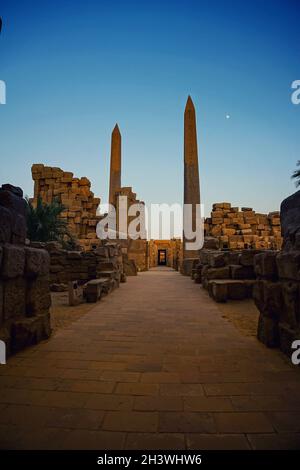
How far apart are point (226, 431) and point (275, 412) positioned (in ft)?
1.44

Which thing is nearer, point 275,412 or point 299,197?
point 275,412

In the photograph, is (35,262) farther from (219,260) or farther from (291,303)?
(219,260)

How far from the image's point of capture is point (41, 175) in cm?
1825

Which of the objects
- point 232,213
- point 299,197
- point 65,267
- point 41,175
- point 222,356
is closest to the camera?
point 222,356

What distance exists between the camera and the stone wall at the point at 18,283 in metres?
2.80

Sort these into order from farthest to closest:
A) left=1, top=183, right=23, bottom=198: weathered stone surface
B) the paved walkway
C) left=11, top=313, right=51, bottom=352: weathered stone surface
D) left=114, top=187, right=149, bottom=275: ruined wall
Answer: left=114, top=187, right=149, bottom=275: ruined wall → left=1, top=183, right=23, bottom=198: weathered stone surface → left=11, top=313, right=51, bottom=352: weathered stone surface → the paved walkway

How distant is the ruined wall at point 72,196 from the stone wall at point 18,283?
1348 centimetres

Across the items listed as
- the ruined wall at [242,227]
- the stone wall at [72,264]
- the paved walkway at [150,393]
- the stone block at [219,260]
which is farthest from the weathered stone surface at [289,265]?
the ruined wall at [242,227]

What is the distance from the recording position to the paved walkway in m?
1.52

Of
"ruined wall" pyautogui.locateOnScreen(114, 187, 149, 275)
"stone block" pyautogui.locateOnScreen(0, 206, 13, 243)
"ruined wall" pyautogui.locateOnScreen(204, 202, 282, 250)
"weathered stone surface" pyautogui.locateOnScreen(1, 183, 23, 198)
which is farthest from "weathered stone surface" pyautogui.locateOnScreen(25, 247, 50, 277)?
"ruined wall" pyautogui.locateOnScreen(204, 202, 282, 250)

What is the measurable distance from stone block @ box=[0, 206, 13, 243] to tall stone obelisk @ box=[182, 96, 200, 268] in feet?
44.5

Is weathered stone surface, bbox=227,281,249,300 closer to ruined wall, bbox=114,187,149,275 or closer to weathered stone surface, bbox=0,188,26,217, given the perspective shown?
weathered stone surface, bbox=0,188,26,217

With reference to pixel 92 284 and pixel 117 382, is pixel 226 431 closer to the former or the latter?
pixel 117 382

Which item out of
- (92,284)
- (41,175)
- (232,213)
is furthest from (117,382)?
(41,175)
